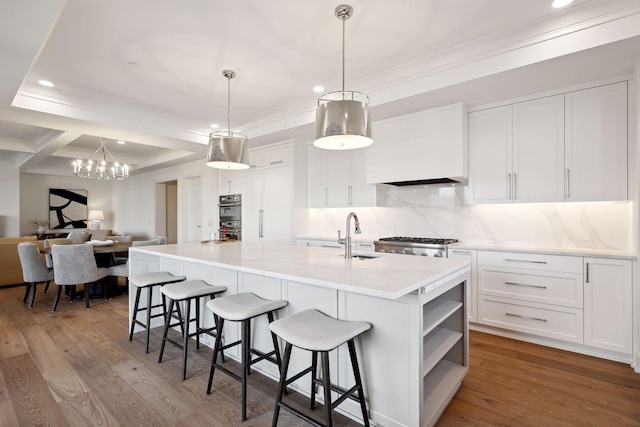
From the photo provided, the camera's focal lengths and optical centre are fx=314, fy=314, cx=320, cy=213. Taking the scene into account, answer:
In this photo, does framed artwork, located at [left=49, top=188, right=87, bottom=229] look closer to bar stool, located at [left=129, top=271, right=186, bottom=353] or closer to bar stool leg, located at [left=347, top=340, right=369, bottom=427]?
bar stool, located at [left=129, top=271, right=186, bottom=353]

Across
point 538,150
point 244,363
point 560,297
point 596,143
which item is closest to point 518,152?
point 538,150

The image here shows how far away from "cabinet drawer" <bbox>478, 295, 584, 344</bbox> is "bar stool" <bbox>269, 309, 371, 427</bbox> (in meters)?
2.04

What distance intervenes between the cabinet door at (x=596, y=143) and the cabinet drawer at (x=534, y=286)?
0.76 metres

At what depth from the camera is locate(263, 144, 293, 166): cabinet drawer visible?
15.7 ft

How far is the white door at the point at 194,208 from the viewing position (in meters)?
6.96

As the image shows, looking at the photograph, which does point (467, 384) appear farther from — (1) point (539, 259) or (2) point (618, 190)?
(2) point (618, 190)

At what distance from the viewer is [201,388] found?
2.14 metres

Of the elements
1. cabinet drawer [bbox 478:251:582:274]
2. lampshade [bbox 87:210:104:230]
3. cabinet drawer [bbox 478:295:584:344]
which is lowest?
Answer: cabinet drawer [bbox 478:295:584:344]

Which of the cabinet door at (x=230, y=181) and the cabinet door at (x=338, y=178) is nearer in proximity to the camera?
the cabinet door at (x=338, y=178)

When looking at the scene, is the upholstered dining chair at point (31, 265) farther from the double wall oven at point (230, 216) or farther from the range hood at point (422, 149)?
the range hood at point (422, 149)

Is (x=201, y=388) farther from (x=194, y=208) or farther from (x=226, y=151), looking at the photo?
(x=194, y=208)

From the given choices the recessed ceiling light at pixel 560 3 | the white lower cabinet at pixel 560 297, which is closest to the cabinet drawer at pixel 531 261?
the white lower cabinet at pixel 560 297

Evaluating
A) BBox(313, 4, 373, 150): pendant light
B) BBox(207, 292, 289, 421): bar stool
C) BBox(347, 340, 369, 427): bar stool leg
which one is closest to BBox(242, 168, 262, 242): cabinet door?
BBox(207, 292, 289, 421): bar stool

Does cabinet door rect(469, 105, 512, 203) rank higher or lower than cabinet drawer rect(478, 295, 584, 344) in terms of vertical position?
higher
